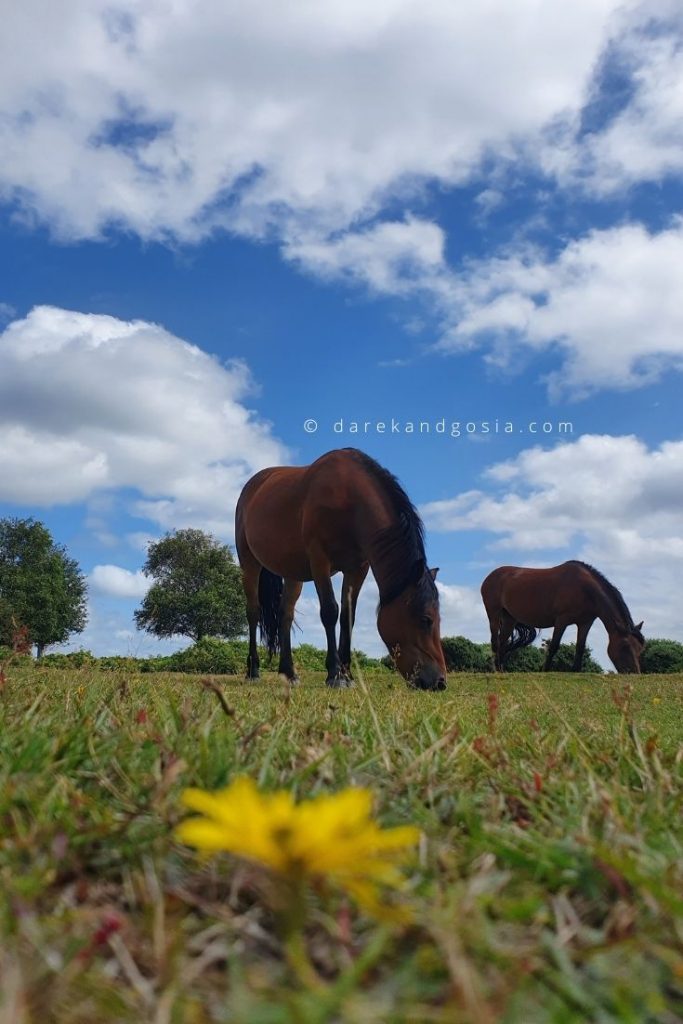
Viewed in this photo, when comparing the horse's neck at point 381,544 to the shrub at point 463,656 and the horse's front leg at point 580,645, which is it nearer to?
the horse's front leg at point 580,645

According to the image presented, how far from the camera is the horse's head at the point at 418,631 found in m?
8.86

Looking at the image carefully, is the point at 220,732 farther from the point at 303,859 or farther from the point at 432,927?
the point at 303,859

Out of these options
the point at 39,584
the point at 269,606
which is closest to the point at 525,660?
the point at 269,606

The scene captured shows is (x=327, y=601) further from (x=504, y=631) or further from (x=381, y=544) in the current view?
(x=504, y=631)

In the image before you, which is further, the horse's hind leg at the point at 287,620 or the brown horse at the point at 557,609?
the brown horse at the point at 557,609

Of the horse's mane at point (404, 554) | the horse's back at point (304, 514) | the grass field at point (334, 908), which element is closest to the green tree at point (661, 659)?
the horse's back at point (304, 514)

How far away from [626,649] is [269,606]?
9796mm

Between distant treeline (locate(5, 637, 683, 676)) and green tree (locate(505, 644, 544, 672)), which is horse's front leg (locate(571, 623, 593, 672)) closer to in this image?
distant treeline (locate(5, 637, 683, 676))

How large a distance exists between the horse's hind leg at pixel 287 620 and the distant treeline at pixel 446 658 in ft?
16.0

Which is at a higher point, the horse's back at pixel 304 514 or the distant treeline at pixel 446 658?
the horse's back at pixel 304 514

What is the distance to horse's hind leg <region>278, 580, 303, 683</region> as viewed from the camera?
11.6 m

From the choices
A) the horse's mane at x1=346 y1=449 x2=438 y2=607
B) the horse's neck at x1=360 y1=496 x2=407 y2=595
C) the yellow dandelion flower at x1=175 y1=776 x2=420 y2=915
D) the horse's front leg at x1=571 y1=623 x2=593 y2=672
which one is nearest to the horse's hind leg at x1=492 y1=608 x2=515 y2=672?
the horse's front leg at x1=571 y1=623 x2=593 y2=672

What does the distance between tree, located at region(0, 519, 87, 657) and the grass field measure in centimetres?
4121

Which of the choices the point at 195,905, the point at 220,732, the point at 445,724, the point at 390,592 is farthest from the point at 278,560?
the point at 195,905
